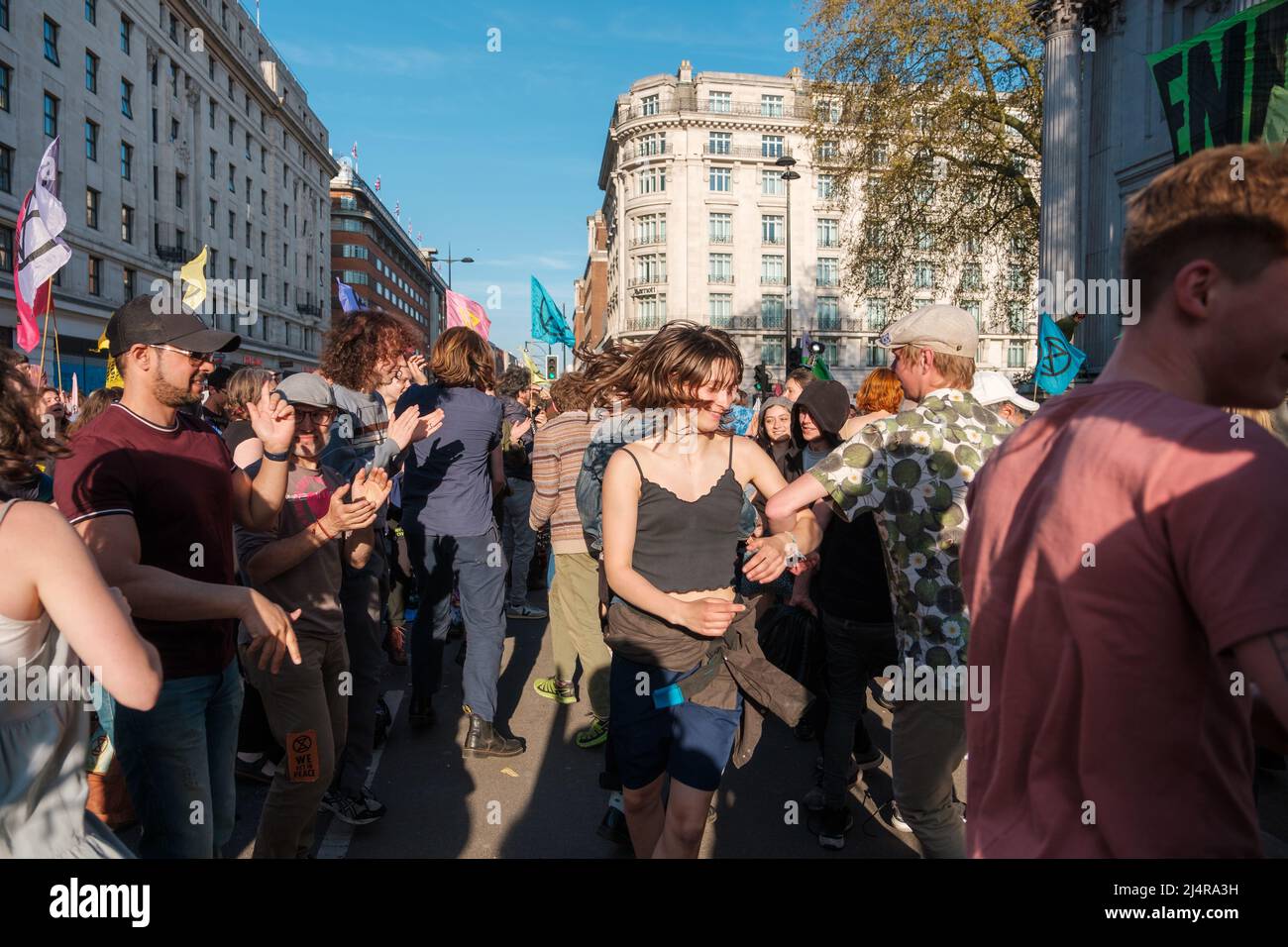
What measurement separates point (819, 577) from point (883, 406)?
1204 millimetres

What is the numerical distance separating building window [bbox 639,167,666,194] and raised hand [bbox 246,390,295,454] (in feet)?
206

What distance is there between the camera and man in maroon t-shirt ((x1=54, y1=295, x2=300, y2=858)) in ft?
7.75

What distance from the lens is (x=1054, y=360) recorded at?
10.4m

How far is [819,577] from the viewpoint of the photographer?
4.02 meters

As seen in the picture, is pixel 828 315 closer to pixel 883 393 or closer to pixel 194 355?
pixel 883 393

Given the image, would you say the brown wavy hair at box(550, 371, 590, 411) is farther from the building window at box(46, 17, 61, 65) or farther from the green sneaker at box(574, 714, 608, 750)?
the building window at box(46, 17, 61, 65)

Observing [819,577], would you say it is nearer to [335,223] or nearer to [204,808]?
[204,808]

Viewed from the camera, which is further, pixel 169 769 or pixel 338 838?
pixel 338 838

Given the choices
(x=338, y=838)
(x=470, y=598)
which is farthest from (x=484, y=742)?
(x=338, y=838)

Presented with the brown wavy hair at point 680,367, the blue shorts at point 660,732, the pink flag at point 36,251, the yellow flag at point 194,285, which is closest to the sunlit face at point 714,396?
the brown wavy hair at point 680,367

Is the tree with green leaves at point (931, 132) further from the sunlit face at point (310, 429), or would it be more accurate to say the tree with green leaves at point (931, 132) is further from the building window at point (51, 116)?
the building window at point (51, 116)

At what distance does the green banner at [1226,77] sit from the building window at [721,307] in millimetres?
51888

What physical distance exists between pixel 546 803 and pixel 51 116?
124 ft
